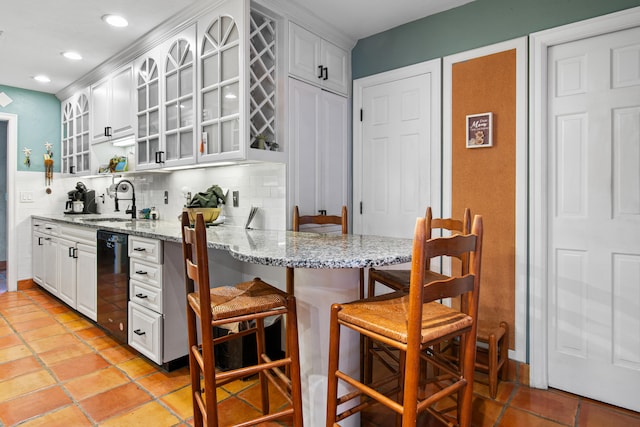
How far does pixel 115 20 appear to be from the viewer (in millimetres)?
2795

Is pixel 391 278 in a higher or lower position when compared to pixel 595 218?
lower

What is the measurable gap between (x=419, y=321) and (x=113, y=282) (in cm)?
249

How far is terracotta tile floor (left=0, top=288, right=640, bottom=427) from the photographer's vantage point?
6.18 feet

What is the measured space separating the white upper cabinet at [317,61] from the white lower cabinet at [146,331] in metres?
1.92

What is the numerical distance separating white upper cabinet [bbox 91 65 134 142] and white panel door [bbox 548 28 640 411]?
135 inches

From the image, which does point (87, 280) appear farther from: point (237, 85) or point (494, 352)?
point (494, 352)

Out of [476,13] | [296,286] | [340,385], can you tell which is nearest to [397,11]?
[476,13]

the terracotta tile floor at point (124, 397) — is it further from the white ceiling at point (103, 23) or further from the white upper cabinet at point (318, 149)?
the white ceiling at point (103, 23)

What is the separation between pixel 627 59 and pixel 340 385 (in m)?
2.27

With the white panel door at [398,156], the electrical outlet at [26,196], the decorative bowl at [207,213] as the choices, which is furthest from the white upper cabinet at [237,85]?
the electrical outlet at [26,196]

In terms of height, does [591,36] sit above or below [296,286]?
above

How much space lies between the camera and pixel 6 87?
4387mm

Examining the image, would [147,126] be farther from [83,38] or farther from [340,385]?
[340,385]

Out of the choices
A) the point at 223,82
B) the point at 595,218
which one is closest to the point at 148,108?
the point at 223,82
